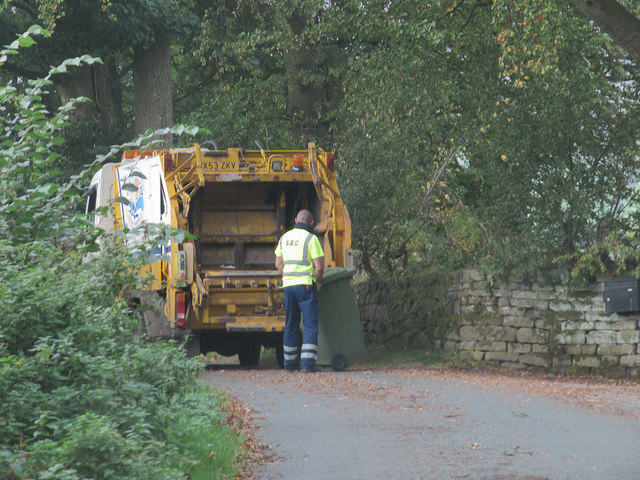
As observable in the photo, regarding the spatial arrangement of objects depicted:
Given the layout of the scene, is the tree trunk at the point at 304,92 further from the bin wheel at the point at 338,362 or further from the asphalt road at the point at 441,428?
the asphalt road at the point at 441,428

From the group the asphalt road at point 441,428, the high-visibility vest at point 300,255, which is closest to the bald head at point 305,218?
the high-visibility vest at point 300,255

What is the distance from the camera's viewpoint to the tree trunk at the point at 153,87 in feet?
65.5

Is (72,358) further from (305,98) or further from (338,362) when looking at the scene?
(305,98)

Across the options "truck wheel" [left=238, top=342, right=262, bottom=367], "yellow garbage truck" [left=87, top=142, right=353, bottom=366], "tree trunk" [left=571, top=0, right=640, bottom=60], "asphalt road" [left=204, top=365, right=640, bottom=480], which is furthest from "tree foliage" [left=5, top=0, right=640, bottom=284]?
"asphalt road" [left=204, top=365, right=640, bottom=480]

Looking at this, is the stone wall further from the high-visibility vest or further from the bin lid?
the high-visibility vest

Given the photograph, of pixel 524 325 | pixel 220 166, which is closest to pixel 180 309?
pixel 220 166

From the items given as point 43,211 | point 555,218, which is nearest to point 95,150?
point 555,218

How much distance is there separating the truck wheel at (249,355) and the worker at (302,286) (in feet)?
9.13

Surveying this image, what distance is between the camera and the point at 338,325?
1234 centimetres

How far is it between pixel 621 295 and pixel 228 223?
507 centimetres

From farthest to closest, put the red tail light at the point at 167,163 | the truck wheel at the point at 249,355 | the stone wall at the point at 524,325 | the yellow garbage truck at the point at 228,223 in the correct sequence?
the truck wheel at the point at 249,355, the red tail light at the point at 167,163, the yellow garbage truck at the point at 228,223, the stone wall at the point at 524,325

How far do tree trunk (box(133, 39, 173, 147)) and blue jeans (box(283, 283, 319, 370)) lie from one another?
8720mm

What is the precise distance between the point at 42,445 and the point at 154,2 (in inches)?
618

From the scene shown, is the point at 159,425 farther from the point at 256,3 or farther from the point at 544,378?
the point at 256,3
